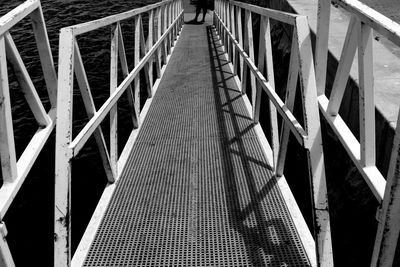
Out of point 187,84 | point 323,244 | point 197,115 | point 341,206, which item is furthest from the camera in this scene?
point 187,84

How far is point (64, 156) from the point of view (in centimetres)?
234

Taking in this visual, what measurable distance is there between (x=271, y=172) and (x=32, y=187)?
15.9ft

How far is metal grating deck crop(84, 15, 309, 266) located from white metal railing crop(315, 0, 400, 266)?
3.13ft

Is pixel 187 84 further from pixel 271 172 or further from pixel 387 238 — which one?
pixel 387 238

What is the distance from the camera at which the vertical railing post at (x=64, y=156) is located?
2.18 metres

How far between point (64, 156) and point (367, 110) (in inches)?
67.1

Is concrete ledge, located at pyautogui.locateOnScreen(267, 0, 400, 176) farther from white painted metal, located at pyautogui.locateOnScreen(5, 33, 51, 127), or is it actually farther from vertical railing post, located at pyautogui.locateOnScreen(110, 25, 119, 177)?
white painted metal, located at pyautogui.locateOnScreen(5, 33, 51, 127)

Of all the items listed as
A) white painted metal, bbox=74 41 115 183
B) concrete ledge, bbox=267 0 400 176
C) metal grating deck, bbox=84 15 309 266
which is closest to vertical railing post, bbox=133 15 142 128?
metal grating deck, bbox=84 15 309 266

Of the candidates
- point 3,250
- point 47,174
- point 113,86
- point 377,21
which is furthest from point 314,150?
point 47,174

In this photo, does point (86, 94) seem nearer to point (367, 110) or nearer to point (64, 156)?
point (64, 156)

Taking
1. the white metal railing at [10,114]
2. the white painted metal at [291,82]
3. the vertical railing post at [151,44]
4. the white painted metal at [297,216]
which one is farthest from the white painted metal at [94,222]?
Result: the vertical railing post at [151,44]

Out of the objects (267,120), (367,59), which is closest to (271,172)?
(367,59)

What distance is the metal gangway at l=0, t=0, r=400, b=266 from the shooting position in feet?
6.49

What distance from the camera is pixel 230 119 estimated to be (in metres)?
5.09
